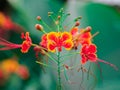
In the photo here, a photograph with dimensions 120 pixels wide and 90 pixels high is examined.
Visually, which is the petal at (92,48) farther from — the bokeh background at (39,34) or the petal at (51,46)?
the bokeh background at (39,34)

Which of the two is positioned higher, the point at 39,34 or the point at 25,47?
the point at 39,34

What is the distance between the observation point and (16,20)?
9.75 ft

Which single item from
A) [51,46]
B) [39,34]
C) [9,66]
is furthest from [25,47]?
[39,34]

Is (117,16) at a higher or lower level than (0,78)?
higher

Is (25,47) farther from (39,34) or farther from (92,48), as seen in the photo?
(39,34)

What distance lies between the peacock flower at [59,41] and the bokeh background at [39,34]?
1.08 meters

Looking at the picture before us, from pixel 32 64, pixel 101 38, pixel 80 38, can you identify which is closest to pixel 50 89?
pixel 32 64

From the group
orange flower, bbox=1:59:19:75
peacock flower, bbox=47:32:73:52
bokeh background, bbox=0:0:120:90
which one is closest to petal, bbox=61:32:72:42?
peacock flower, bbox=47:32:73:52

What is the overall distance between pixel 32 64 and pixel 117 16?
2.69ft

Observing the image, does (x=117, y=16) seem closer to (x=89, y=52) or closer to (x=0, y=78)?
(x=0, y=78)

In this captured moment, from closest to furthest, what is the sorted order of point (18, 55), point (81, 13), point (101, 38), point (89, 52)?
point (89, 52) → point (18, 55) → point (101, 38) → point (81, 13)

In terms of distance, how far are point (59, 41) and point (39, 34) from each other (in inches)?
66.6

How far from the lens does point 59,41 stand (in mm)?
1159

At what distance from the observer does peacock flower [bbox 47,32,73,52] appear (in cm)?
113
